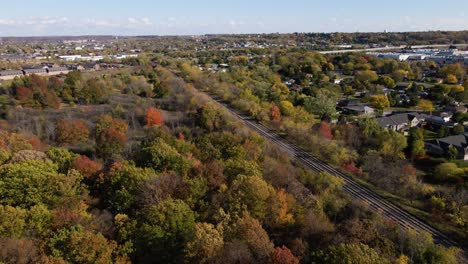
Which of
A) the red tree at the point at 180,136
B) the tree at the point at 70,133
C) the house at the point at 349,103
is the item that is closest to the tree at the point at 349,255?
the red tree at the point at 180,136

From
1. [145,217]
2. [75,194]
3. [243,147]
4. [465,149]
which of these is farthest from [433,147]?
[75,194]

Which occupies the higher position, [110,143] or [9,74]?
[9,74]

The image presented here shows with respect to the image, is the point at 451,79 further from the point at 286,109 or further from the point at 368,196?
the point at 368,196

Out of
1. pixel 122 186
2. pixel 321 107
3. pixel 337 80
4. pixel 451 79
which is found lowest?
pixel 122 186

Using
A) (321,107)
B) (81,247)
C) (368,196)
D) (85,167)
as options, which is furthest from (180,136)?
(321,107)

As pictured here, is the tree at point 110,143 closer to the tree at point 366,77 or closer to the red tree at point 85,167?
Result: the red tree at point 85,167

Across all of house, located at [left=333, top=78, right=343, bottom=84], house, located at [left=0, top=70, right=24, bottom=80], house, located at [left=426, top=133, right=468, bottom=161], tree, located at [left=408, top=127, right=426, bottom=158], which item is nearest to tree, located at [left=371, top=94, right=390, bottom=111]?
house, located at [left=426, top=133, right=468, bottom=161]

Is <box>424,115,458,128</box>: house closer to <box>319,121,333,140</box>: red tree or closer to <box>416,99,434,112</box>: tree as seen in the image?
<box>416,99,434,112</box>: tree

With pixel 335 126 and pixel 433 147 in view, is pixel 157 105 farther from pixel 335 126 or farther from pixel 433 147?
pixel 433 147
